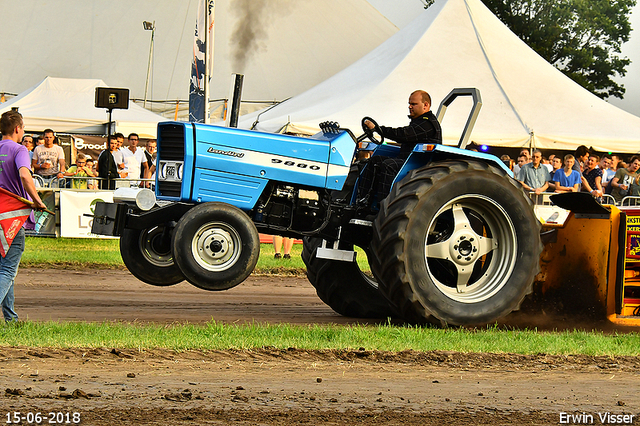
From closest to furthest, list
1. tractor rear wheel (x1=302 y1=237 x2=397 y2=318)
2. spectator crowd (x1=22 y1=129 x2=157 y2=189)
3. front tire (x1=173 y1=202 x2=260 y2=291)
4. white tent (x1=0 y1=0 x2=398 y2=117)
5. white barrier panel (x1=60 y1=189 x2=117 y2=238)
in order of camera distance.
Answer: front tire (x1=173 y1=202 x2=260 y2=291)
tractor rear wheel (x1=302 y1=237 x2=397 y2=318)
white barrier panel (x1=60 y1=189 x2=117 y2=238)
spectator crowd (x1=22 y1=129 x2=157 y2=189)
white tent (x1=0 y1=0 x2=398 y2=117)

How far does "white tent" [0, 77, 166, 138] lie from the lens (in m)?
25.1

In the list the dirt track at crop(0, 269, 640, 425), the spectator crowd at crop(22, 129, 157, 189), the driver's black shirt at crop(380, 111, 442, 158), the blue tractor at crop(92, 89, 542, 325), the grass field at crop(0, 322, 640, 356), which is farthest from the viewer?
the spectator crowd at crop(22, 129, 157, 189)

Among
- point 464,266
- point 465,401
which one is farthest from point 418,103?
point 465,401

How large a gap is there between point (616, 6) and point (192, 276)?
50.3 meters

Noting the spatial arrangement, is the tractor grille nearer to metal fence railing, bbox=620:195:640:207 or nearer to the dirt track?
the dirt track

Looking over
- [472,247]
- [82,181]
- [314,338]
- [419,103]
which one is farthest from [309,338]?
[82,181]

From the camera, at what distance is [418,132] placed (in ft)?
24.2

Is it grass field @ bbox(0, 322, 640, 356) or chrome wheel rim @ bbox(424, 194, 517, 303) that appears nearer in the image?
grass field @ bbox(0, 322, 640, 356)

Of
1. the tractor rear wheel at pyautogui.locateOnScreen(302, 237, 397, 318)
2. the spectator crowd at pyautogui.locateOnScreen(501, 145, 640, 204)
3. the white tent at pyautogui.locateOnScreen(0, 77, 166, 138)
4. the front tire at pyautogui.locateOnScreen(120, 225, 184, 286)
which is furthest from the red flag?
the white tent at pyautogui.locateOnScreen(0, 77, 166, 138)

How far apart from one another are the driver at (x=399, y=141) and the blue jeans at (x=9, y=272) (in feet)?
9.57

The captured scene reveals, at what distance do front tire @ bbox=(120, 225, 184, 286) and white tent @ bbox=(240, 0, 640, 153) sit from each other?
12.7 metres

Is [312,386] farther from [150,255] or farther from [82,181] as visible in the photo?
[82,181]

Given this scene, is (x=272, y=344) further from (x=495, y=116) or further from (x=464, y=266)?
(x=495, y=116)

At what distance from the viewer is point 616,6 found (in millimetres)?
51312
